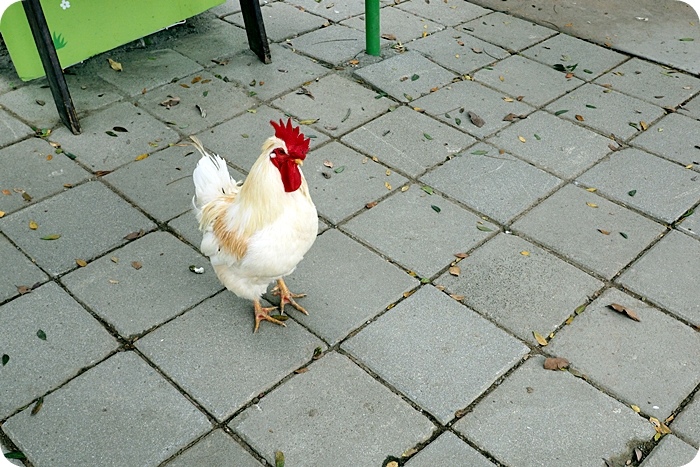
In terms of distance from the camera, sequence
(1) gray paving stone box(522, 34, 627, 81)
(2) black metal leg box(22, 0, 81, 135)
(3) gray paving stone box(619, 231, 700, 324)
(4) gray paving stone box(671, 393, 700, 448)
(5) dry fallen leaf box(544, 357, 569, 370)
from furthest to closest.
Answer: (1) gray paving stone box(522, 34, 627, 81)
(2) black metal leg box(22, 0, 81, 135)
(3) gray paving stone box(619, 231, 700, 324)
(5) dry fallen leaf box(544, 357, 569, 370)
(4) gray paving stone box(671, 393, 700, 448)

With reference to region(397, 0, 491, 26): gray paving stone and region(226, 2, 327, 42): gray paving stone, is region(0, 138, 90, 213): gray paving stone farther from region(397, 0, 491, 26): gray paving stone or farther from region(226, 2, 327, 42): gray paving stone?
region(397, 0, 491, 26): gray paving stone

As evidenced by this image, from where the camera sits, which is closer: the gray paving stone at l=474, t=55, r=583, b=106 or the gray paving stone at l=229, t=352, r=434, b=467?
the gray paving stone at l=229, t=352, r=434, b=467

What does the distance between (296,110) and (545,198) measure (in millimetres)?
2088

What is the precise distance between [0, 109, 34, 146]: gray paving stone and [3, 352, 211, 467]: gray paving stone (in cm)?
249

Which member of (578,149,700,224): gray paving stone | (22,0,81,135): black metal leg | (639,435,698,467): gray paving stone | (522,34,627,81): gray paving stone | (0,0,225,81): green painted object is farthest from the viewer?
(522,34,627,81): gray paving stone

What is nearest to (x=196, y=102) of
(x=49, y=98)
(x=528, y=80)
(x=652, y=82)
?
(x=49, y=98)

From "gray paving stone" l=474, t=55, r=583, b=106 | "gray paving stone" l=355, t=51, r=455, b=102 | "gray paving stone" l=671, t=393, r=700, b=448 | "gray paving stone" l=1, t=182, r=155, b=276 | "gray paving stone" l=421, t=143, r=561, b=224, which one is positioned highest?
"gray paving stone" l=1, t=182, r=155, b=276

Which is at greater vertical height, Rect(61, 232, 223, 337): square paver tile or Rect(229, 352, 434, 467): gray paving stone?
Rect(61, 232, 223, 337): square paver tile

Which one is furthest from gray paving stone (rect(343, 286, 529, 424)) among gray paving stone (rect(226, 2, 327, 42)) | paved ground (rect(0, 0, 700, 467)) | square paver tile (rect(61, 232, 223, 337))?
gray paving stone (rect(226, 2, 327, 42))

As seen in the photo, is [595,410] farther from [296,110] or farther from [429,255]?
[296,110]

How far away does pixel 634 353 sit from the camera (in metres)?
3.35

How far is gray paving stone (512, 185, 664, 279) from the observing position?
12.9 feet

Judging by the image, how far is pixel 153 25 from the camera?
5.82m

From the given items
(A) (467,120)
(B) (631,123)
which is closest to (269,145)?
(A) (467,120)
